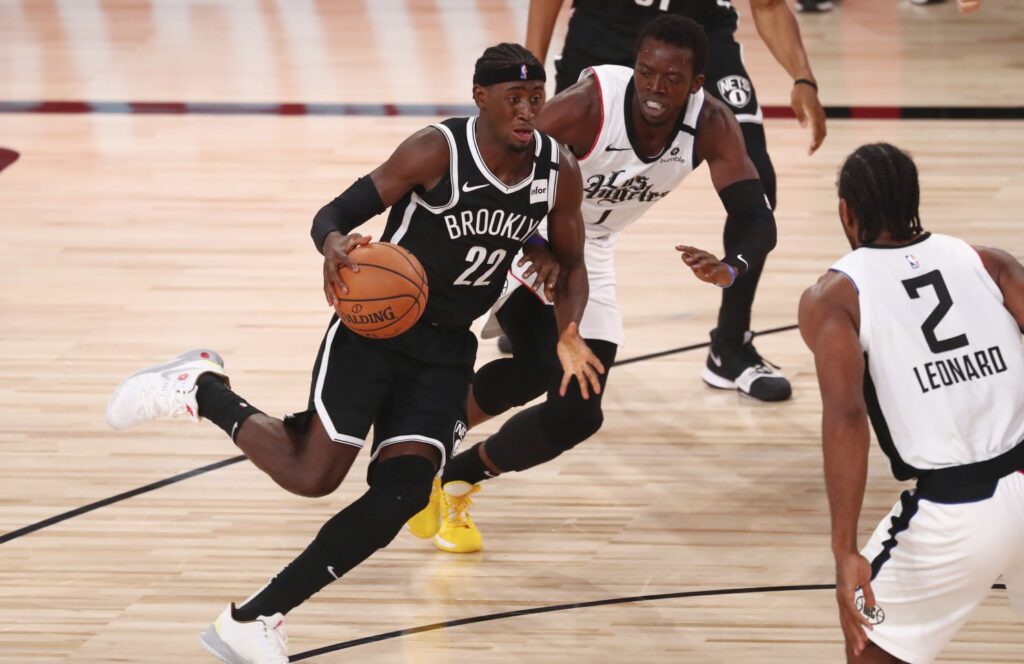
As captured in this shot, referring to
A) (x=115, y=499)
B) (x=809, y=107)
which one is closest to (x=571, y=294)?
(x=809, y=107)

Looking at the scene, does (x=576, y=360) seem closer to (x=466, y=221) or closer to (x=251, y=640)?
(x=466, y=221)

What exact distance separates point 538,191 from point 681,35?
0.70 m

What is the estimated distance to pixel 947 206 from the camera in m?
7.11

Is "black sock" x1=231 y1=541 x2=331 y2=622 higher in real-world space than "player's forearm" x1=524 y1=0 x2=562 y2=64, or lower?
lower

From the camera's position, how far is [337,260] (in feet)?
11.2

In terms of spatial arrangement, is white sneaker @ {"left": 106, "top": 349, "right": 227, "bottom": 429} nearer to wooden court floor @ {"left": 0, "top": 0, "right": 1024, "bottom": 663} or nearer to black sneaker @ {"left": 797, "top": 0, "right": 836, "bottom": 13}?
wooden court floor @ {"left": 0, "top": 0, "right": 1024, "bottom": 663}

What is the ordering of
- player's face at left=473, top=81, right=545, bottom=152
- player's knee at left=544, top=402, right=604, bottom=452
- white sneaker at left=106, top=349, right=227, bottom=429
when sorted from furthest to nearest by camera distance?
1. player's knee at left=544, top=402, right=604, bottom=452
2. white sneaker at left=106, top=349, right=227, bottom=429
3. player's face at left=473, top=81, right=545, bottom=152

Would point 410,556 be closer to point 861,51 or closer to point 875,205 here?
point 875,205

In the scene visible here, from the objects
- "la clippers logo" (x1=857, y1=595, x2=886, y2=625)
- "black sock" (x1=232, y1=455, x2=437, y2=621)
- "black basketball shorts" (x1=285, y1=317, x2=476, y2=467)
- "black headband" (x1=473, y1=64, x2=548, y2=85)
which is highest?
"black headband" (x1=473, y1=64, x2=548, y2=85)

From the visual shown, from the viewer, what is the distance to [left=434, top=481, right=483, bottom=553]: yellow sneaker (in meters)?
4.17

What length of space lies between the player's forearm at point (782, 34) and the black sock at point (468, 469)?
6.30 feet

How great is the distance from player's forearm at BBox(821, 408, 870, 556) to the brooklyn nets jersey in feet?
3.94

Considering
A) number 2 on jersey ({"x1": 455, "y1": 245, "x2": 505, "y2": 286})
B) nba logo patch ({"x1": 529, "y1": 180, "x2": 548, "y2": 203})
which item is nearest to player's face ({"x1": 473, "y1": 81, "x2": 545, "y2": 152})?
nba logo patch ({"x1": 529, "y1": 180, "x2": 548, "y2": 203})

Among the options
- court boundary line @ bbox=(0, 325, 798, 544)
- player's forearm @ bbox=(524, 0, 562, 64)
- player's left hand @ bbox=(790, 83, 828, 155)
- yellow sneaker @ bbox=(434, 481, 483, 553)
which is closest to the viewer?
yellow sneaker @ bbox=(434, 481, 483, 553)
